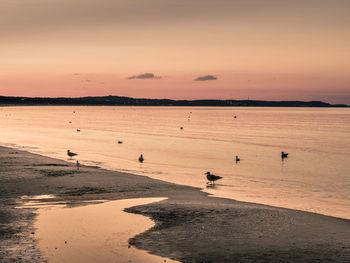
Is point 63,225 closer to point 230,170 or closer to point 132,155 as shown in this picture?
point 230,170

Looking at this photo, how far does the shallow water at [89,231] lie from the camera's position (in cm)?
1337

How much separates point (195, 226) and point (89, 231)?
439cm

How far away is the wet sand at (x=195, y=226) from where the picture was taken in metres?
13.6

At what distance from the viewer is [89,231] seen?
16266 millimetres

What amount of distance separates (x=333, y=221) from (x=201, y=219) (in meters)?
6.32

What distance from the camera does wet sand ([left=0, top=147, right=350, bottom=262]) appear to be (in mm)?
13633

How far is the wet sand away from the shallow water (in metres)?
0.49

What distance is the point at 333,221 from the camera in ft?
62.3

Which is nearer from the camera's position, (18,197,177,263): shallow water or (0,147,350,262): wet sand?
(18,197,177,263): shallow water

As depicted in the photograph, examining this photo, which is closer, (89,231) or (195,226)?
(89,231)

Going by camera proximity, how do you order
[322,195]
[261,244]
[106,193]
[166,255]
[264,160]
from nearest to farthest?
[166,255] → [261,244] → [106,193] → [322,195] → [264,160]

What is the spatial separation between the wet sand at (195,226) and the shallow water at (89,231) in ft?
1.60

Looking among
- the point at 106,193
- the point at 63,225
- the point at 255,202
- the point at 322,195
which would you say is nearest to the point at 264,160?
the point at 322,195

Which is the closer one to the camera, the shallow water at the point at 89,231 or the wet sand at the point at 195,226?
the shallow water at the point at 89,231
